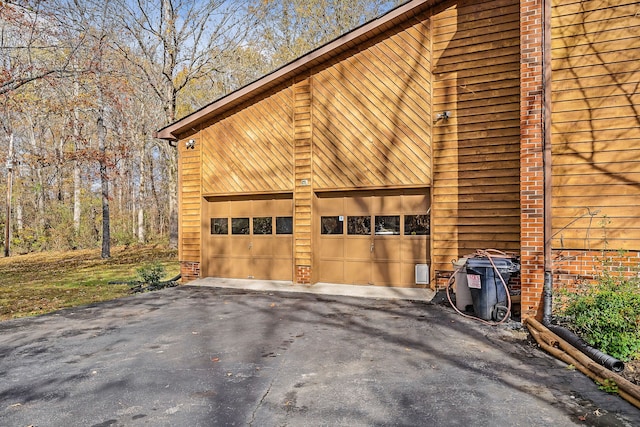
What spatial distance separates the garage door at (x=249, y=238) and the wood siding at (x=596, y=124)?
6.18 m

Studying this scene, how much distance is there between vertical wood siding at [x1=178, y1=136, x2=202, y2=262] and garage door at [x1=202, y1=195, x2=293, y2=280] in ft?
0.95

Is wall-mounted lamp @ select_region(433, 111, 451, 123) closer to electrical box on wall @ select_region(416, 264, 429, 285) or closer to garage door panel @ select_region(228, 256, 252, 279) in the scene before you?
electrical box on wall @ select_region(416, 264, 429, 285)

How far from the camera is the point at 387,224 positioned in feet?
30.1

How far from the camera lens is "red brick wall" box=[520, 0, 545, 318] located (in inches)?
243

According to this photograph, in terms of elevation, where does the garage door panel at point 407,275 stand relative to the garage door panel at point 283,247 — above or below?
below

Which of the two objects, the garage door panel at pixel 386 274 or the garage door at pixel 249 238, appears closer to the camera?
the garage door panel at pixel 386 274

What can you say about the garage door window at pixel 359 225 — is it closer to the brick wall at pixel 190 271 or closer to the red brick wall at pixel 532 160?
the red brick wall at pixel 532 160

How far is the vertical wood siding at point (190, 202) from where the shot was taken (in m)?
10.8

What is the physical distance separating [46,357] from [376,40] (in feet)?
28.9

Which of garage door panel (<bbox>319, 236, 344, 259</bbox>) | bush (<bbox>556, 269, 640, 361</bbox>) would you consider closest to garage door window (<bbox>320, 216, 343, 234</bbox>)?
garage door panel (<bbox>319, 236, 344, 259</bbox>)

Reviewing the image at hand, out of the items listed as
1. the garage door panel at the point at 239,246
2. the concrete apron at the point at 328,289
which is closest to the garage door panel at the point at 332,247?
the concrete apron at the point at 328,289

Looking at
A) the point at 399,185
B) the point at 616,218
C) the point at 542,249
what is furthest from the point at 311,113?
the point at 616,218

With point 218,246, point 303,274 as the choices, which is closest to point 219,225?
point 218,246

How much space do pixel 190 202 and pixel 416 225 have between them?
20.8 feet
